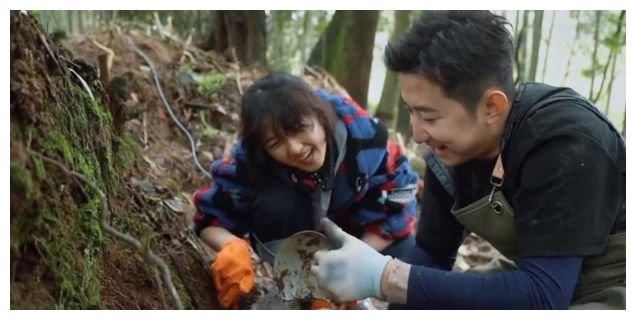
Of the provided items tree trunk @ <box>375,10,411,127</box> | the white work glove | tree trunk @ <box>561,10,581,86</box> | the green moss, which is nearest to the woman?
the white work glove

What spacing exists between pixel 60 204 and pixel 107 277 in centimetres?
37

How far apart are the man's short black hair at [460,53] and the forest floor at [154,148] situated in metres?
1.03

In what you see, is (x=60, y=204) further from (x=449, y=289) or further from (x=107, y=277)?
(x=449, y=289)

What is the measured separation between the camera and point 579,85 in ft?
55.4

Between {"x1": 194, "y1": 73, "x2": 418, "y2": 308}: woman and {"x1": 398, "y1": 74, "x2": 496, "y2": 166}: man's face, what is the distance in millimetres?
768

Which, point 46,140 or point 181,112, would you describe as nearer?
point 46,140

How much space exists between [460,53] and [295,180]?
1.22 metres

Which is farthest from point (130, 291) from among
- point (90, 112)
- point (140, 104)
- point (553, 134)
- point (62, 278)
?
point (140, 104)

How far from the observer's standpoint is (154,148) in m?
4.24

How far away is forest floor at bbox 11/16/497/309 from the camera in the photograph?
151cm

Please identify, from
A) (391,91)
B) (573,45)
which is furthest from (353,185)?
(573,45)

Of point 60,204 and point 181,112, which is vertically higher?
point 60,204

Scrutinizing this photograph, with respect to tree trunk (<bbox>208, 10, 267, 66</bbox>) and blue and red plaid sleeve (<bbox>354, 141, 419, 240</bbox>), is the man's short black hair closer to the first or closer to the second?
blue and red plaid sleeve (<bbox>354, 141, 419, 240</bbox>)

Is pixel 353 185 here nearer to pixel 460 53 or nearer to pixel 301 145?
pixel 301 145
